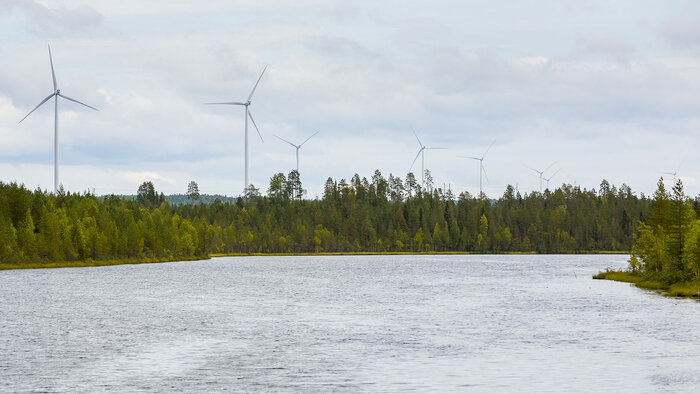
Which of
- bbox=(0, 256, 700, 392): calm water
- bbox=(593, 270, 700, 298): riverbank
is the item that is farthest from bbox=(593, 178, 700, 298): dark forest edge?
A: bbox=(0, 256, 700, 392): calm water

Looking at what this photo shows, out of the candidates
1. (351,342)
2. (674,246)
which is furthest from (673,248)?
(351,342)

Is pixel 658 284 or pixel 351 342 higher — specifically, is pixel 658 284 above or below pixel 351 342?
above

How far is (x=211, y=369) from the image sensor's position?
160ft

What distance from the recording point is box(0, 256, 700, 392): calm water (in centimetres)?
4419

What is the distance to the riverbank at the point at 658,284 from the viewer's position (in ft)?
334

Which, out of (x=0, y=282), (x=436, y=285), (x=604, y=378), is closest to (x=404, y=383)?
(x=604, y=378)

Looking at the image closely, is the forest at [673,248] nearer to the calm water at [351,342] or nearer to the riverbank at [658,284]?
the riverbank at [658,284]

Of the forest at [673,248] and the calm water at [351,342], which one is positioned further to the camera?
the forest at [673,248]

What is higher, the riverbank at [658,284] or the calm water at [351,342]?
the riverbank at [658,284]

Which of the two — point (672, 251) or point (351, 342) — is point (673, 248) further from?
point (351, 342)

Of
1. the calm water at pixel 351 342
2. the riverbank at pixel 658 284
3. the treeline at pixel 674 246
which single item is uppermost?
the treeline at pixel 674 246

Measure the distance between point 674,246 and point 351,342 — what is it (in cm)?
7070

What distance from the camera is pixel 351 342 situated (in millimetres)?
60875

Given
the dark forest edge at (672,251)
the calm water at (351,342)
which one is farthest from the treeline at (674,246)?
the calm water at (351,342)
